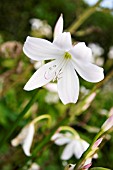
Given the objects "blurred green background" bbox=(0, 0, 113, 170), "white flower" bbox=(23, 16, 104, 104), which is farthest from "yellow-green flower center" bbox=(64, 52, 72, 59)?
"blurred green background" bbox=(0, 0, 113, 170)

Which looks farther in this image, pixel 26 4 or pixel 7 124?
pixel 26 4

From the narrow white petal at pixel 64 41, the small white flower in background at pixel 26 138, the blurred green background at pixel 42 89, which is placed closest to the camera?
the narrow white petal at pixel 64 41

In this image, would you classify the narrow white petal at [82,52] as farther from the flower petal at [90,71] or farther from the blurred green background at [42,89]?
the blurred green background at [42,89]

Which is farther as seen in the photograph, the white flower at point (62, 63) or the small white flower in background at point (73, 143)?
the small white flower in background at point (73, 143)

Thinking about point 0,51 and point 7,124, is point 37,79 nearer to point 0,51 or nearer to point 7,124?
point 0,51

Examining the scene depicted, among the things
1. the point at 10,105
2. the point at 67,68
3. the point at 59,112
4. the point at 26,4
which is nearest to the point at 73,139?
the point at 67,68

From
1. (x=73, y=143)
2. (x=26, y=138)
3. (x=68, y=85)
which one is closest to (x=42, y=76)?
(x=68, y=85)

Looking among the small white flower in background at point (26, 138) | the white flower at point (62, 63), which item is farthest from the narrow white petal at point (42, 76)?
the small white flower in background at point (26, 138)
